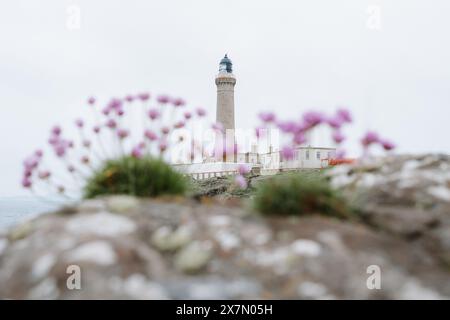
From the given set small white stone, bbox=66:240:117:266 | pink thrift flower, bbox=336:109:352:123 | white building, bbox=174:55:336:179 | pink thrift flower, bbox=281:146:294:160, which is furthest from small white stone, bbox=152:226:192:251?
white building, bbox=174:55:336:179

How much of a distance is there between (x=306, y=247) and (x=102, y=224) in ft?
6.06

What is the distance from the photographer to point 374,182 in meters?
4.86

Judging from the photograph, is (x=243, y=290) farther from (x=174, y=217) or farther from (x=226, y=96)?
(x=226, y=96)

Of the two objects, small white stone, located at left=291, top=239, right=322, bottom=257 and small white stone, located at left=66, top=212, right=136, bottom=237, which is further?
small white stone, located at left=66, top=212, right=136, bottom=237

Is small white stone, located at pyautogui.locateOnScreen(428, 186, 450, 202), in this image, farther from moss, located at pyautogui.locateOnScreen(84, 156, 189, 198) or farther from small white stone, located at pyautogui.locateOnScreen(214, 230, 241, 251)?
moss, located at pyautogui.locateOnScreen(84, 156, 189, 198)

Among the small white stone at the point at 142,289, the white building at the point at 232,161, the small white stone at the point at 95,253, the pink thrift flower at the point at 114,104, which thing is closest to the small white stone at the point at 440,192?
the small white stone at the point at 142,289

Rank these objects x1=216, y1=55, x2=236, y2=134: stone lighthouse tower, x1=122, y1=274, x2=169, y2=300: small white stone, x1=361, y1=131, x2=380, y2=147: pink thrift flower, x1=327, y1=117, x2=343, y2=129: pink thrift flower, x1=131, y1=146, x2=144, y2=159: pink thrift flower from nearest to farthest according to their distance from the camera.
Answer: x1=122, y1=274, x2=169, y2=300: small white stone
x1=327, y1=117, x2=343, y2=129: pink thrift flower
x1=361, y1=131, x2=380, y2=147: pink thrift flower
x1=131, y1=146, x2=144, y2=159: pink thrift flower
x1=216, y1=55, x2=236, y2=134: stone lighthouse tower

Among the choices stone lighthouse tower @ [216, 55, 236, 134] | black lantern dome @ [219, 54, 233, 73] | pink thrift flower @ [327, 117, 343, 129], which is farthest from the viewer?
black lantern dome @ [219, 54, 233, 73]

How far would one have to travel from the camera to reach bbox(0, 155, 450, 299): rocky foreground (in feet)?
11.2

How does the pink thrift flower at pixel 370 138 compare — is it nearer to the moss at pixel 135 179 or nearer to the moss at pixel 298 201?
the moss at pixel 298 201

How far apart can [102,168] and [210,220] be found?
5.75 feet

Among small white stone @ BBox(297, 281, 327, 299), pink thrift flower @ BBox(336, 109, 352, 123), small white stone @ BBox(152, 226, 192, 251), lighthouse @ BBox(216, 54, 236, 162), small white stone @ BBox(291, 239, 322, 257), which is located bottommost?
small white stone @ BBox(297, 281, 327, 299)

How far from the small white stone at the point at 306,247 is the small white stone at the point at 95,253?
1.53 metres
